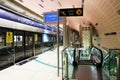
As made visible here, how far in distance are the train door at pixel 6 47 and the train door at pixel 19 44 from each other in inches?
20.0

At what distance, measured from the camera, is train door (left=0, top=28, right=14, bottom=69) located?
7.15m

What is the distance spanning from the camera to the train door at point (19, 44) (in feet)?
28.1

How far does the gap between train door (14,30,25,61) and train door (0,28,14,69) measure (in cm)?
51

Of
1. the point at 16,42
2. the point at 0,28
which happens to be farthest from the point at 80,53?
the point at 0,28

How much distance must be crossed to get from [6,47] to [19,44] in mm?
1518

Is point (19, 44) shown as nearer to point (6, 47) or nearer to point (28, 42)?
point (6, 47)

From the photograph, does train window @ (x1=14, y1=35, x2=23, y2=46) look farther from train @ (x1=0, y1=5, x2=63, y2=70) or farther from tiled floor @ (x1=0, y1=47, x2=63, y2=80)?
tiled floor @ (x1=0, y1=47, x2=63, y2=80)

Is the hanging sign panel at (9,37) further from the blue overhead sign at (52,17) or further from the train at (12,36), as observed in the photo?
the blue overhead sign at (52,17)

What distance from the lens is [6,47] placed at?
298 inches

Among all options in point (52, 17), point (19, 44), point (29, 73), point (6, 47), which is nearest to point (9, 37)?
point (6, 47)

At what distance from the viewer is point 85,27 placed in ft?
50.9

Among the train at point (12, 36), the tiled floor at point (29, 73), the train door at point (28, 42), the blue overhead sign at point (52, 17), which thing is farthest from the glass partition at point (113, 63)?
the train door at point (28, 42)

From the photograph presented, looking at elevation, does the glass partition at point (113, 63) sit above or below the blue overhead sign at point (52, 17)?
below

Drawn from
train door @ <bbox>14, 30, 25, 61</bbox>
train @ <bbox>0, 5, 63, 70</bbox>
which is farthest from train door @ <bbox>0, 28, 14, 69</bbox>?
train door @ <bbox>14, 30, 25, 61</bbox>
